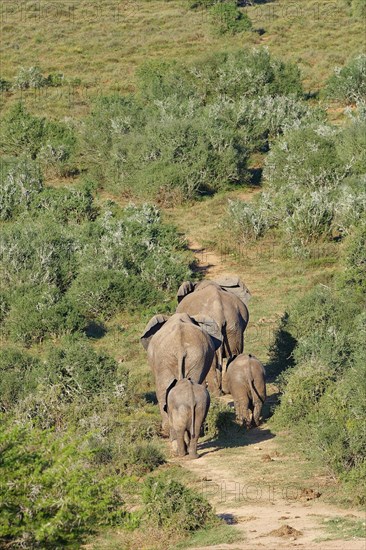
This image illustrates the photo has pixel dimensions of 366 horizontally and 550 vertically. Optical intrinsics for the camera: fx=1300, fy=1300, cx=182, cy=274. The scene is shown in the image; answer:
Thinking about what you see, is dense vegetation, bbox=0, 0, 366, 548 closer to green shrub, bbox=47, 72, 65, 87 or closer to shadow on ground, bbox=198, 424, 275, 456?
green shrub, bbox=47, 72, 65, 87

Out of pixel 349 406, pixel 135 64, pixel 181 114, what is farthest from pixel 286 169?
pixel 135 64

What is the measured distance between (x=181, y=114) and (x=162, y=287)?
14.3 m

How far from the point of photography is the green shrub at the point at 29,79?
2024 inches

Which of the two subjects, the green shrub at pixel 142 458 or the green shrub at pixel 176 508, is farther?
the green shrub at pixel 142 458

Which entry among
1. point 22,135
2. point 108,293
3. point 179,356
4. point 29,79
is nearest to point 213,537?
point 179,356

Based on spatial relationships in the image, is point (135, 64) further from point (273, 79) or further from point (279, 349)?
point (279, 349)

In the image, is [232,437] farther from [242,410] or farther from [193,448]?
[193,448]

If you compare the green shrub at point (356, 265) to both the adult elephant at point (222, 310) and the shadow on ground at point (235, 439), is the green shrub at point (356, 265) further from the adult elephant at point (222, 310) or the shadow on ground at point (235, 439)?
the shadow on ground at point (235, 439)

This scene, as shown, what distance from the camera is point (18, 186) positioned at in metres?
35.2

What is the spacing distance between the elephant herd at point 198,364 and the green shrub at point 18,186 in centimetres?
1367

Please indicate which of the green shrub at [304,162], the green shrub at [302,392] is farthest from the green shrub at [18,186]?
the green shrub at [302,392]

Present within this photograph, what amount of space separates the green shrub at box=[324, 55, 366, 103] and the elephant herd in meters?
26.7

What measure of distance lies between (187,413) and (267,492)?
6.19ft

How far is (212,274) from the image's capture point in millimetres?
29906
